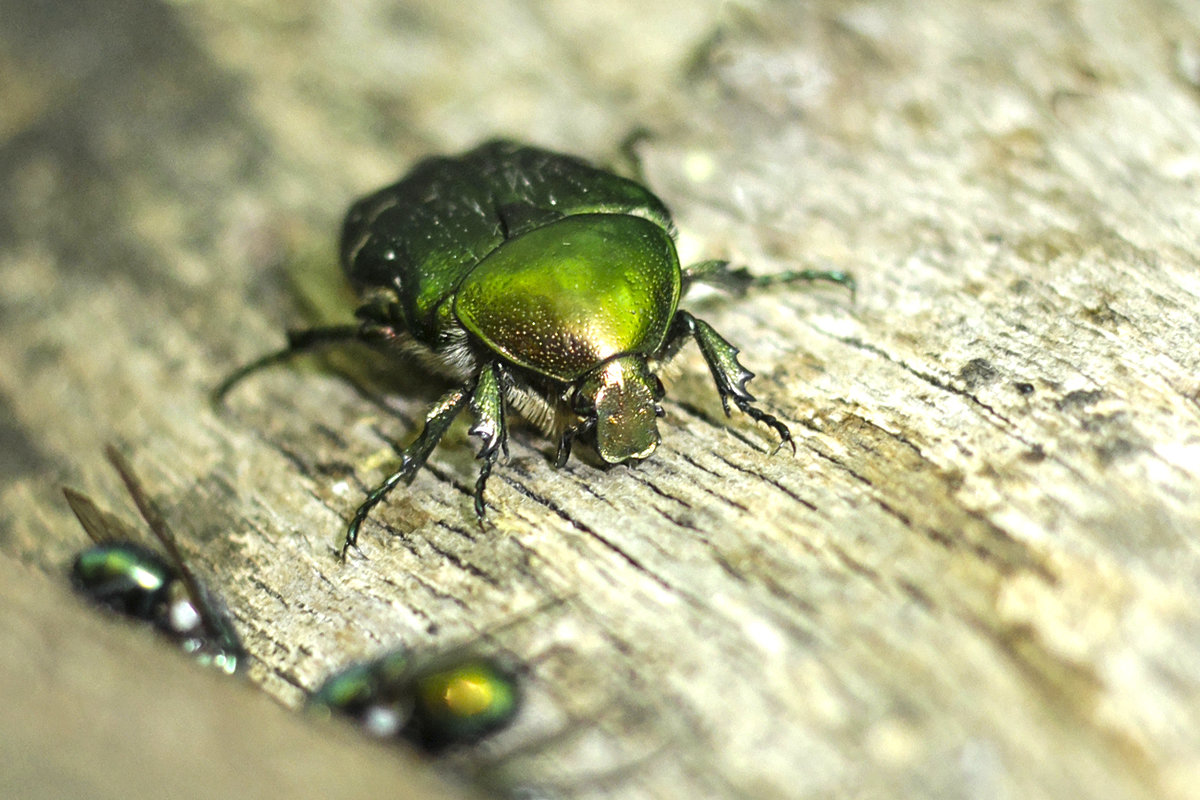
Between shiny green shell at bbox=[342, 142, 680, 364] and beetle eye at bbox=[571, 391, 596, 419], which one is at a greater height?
shiny green shell at bbox=[342, 142, 680, 364]

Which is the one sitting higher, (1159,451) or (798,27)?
(798,27)

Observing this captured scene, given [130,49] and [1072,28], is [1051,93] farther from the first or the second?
[130,49]

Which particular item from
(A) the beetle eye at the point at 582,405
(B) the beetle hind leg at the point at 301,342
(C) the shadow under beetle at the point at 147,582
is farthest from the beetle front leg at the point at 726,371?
(C) the shadow under beetle at the point at 147,582

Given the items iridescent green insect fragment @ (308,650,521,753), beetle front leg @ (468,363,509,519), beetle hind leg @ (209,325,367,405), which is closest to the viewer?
iridescent green insect fragment @ (308,650,521,753)

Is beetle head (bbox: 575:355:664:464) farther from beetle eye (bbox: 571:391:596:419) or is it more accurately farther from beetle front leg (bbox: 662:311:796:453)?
beetle front leg (bbox: 662:311:796:453)

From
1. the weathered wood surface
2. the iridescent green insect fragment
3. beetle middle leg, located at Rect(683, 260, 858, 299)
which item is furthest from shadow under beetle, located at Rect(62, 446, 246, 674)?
beetle middle leg, located at Rect(683, 260, 858, 299)

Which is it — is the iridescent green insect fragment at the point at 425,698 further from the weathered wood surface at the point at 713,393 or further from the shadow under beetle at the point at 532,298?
the shadow under beetle at the point at 532,298

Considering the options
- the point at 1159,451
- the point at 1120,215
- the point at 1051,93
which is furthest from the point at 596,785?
the point at 1051,93

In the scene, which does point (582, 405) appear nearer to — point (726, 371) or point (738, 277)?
point (726, 371)
